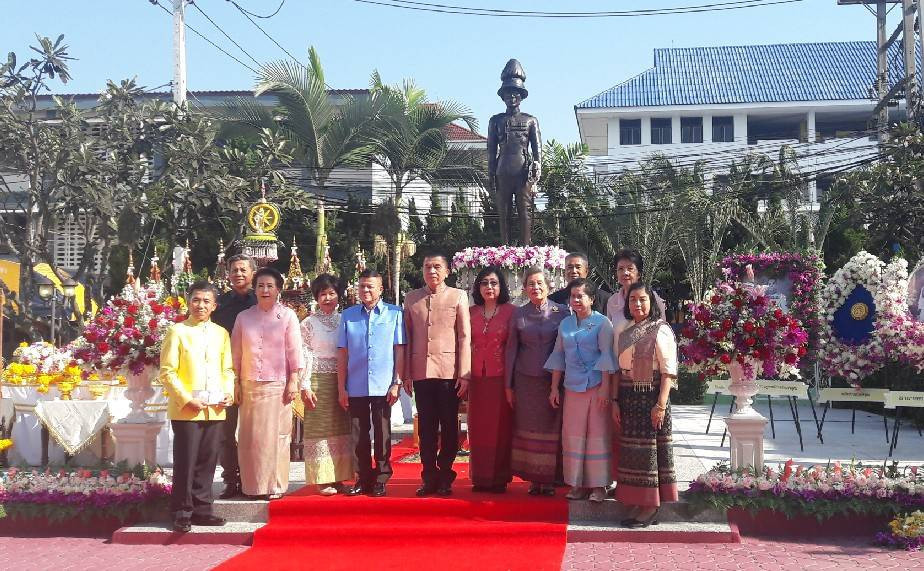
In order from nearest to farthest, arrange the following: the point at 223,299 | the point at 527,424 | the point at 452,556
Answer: the point at 452,556 → the point at 527,424 → the point at 223,299

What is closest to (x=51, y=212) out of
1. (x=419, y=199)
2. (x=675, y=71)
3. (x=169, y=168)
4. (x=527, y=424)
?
(x=169, y=168)

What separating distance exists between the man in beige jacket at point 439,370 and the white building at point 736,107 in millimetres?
28834

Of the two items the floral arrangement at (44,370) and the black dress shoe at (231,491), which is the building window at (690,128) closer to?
the floral arrangement at (44,370)

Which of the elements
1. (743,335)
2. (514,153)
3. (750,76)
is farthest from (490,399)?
(750,76)

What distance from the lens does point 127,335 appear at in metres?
6.80

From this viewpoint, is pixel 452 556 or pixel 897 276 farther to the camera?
pixel 897 276

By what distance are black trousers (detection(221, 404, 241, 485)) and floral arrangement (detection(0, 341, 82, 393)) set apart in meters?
2.95

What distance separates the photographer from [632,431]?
598 centimetres

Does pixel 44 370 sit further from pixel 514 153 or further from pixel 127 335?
pixel 514 153

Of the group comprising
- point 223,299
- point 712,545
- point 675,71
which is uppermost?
point 675,71

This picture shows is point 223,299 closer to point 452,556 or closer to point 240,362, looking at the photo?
point 240,362

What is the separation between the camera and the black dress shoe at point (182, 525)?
6160mm

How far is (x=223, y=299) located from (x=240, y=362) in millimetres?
641

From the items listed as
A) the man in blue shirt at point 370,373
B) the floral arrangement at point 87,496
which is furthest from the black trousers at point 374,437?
the floral arrangement at point 87,496
